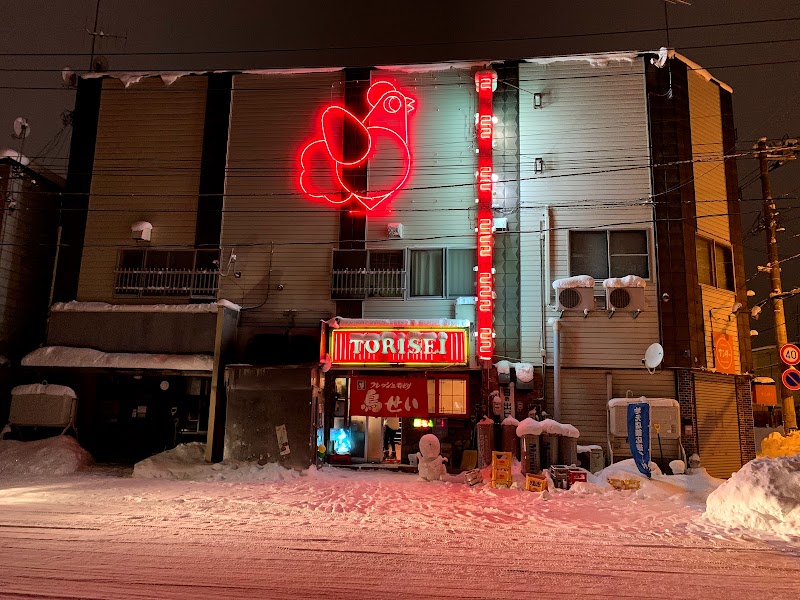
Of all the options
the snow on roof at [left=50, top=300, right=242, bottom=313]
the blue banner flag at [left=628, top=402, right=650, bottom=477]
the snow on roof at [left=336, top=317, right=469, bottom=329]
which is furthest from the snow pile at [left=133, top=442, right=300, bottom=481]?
the blue banner flag at [left=628, top=402, right=650, bottom=477]

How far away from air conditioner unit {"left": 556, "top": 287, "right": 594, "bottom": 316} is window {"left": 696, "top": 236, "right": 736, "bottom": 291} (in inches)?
152

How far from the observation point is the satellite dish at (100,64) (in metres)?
20.3

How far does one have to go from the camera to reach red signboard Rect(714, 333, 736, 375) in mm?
16516

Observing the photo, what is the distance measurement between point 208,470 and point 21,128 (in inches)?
560

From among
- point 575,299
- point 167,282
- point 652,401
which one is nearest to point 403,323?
point 575,299

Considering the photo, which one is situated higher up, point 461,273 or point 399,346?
point 461,273

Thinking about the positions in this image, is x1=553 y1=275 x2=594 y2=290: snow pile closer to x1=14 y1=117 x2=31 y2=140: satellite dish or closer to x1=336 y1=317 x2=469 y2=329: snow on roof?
x1=336 y1=317 x2=469 y2=329: snow on roof

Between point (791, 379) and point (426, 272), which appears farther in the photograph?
→ point (426, 272)

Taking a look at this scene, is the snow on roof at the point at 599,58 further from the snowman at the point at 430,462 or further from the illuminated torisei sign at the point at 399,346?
the snowman at the point at 430,462

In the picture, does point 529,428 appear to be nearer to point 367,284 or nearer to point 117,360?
point 367,284

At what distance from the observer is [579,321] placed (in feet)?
53.7

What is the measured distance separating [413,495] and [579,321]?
7.60 metres

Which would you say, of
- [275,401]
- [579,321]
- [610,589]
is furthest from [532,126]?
[610,589]

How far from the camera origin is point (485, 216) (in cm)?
1611
